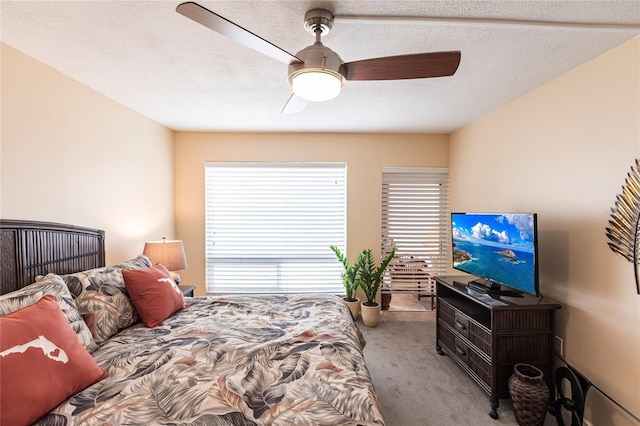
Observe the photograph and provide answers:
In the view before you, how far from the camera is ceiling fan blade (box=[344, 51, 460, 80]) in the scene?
4.51 ft

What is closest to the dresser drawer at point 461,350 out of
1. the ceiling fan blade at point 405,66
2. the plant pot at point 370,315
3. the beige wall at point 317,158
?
the plant pot at point 370,315

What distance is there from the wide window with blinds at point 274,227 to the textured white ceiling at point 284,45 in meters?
1.16

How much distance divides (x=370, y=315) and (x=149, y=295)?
2439 mm

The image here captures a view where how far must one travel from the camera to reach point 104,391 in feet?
4.03

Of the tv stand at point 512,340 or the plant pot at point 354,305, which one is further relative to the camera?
the plant pot at point 354,305

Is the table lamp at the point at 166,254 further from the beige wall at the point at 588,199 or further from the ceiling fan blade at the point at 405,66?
the beige wall at the point at 588,199

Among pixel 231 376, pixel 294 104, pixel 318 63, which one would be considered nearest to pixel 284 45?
pixel 294 104

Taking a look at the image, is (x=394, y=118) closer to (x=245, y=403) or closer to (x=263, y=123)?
(x=263, y=123)

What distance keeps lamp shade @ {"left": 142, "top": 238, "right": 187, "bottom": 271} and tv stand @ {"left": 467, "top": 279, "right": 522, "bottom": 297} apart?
277cm

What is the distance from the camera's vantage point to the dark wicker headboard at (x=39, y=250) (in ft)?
5.65

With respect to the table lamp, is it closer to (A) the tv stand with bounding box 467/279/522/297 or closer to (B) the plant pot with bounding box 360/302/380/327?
(B) the plant pot with bounding box 360/302/380/327

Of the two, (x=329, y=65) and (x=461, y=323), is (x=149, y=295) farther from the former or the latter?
(x=461, y=323)

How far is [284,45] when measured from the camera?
1.80 meters

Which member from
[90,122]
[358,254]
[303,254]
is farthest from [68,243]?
[358,254]
